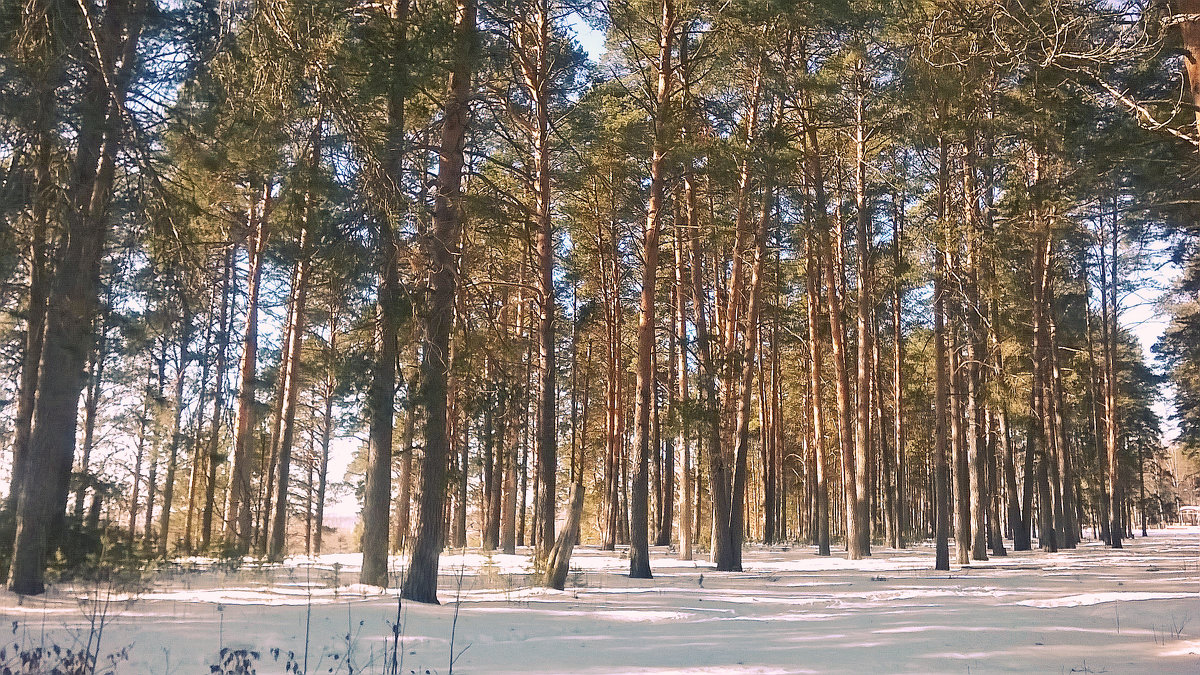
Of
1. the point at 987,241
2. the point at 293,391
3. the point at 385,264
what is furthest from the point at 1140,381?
the point at 385,264

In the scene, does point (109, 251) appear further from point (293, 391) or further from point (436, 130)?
point (293, 391)

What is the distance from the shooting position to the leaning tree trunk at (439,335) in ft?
31.3

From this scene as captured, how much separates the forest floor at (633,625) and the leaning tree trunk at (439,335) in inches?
17.9

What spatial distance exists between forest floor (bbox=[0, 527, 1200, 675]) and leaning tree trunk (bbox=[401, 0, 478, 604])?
0.45 metres

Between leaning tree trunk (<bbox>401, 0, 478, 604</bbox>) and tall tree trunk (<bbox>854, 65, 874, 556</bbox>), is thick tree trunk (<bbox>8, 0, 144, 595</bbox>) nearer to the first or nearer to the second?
leaning tree trunk (<bbox>401, 0, 478, 604</bbox>)

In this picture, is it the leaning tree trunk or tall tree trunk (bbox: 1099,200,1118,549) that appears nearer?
the leaning tree trunk

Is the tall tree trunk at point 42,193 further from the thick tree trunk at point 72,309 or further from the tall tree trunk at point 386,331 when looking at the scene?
the tall tree trunk at point 386,331

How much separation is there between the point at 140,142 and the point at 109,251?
2607 millimetres

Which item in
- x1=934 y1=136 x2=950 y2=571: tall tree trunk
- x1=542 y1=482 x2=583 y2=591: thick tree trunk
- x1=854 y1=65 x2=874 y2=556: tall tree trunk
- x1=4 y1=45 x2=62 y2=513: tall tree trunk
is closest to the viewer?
x1=4 y1=45 x2=62 y2=513: tall tree trunk

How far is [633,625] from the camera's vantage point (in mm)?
8875

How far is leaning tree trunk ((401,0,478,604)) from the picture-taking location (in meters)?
9.55

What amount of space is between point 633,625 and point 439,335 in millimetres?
3779

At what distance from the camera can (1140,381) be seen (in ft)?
126

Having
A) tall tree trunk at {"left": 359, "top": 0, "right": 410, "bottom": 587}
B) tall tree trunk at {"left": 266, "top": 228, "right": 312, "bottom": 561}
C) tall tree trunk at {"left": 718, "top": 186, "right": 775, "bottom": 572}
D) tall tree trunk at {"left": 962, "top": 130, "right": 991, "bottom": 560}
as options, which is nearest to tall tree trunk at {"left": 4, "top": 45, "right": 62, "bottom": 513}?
tall tree trunk at {"left": 359, "top": 0, "right": 410, "bottom": 587}
